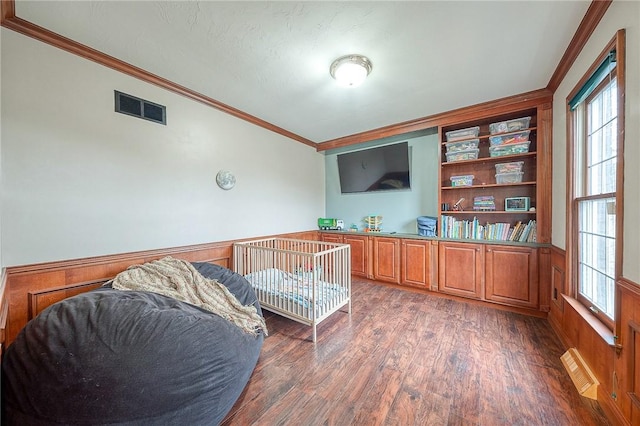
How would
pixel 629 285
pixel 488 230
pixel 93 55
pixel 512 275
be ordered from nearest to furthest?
pixel 629 285
pixel 93 55
pixel 512 275
pixel 488 230

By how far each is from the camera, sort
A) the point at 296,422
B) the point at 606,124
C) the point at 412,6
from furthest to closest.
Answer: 1. the point at 606,124
2. the point at 412,6
3. the point at 296,422

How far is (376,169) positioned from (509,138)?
5.78ft

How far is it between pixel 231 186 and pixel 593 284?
350 centimetres

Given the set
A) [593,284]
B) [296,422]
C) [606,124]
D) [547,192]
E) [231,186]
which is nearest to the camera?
[296,422]

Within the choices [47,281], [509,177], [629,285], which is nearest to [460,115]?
[509,177]

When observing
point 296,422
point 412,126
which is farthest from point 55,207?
point 412,126

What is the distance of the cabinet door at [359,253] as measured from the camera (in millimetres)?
3760

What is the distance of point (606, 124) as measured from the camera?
62.0 inches

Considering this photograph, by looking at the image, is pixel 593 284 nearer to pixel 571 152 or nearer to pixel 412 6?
pixel 571 152

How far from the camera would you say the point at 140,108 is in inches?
84.7

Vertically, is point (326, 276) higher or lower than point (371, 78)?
lower

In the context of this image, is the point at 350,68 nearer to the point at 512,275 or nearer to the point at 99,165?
the point at 99,165

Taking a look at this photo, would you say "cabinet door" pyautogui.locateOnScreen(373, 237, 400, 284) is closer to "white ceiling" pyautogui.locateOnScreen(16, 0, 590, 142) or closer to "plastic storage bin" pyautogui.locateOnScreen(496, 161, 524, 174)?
"plastic storage bin" pyautogui.locateOnScreen(496, 161, 524, 174)

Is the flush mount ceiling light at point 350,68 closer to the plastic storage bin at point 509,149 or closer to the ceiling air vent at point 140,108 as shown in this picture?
the ceiling air vent at point 140,108
